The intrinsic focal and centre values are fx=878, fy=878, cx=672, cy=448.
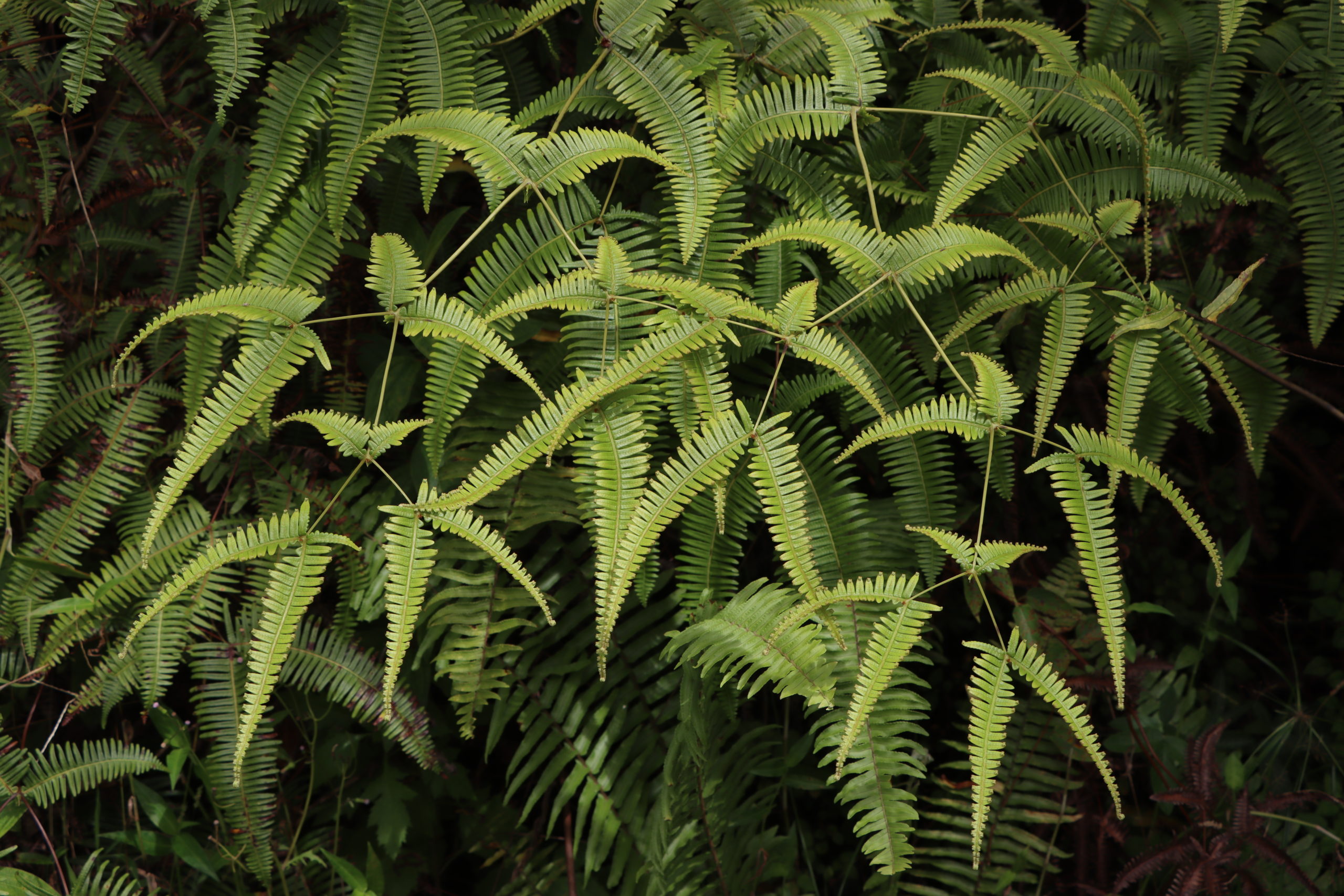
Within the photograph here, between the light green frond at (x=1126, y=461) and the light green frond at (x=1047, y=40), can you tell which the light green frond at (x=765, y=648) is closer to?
the light green frond at (x=1126, y=461)

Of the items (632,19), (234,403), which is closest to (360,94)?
(632,19)

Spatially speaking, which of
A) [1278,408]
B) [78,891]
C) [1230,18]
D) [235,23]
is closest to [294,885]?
[78,891]

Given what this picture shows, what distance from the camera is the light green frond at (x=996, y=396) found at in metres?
1.89

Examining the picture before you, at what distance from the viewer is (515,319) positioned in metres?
2.14

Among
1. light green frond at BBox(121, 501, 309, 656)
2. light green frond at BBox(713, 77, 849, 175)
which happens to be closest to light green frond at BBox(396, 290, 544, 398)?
light green frond at BBox(121, 501, 309, 656)

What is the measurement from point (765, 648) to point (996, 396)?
74 cm

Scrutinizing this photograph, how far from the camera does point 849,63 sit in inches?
81.4

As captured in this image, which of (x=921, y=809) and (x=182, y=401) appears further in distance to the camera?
(x=921, y=809)

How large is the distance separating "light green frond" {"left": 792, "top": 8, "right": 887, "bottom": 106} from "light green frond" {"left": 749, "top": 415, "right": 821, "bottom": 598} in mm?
842

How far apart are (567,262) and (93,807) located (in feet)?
7.04

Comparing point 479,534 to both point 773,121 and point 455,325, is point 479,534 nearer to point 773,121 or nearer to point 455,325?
point 455,325

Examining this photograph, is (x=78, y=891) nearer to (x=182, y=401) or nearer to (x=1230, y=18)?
(x=182, y=401)

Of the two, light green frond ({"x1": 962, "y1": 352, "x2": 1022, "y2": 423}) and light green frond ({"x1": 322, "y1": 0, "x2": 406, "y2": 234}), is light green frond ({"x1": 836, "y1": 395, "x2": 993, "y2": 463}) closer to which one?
light green frond ({"x1": 962, "y1": 352, "x2": 1022, "y2": 423})

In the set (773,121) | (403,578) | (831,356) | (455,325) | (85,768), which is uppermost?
(773,121)
